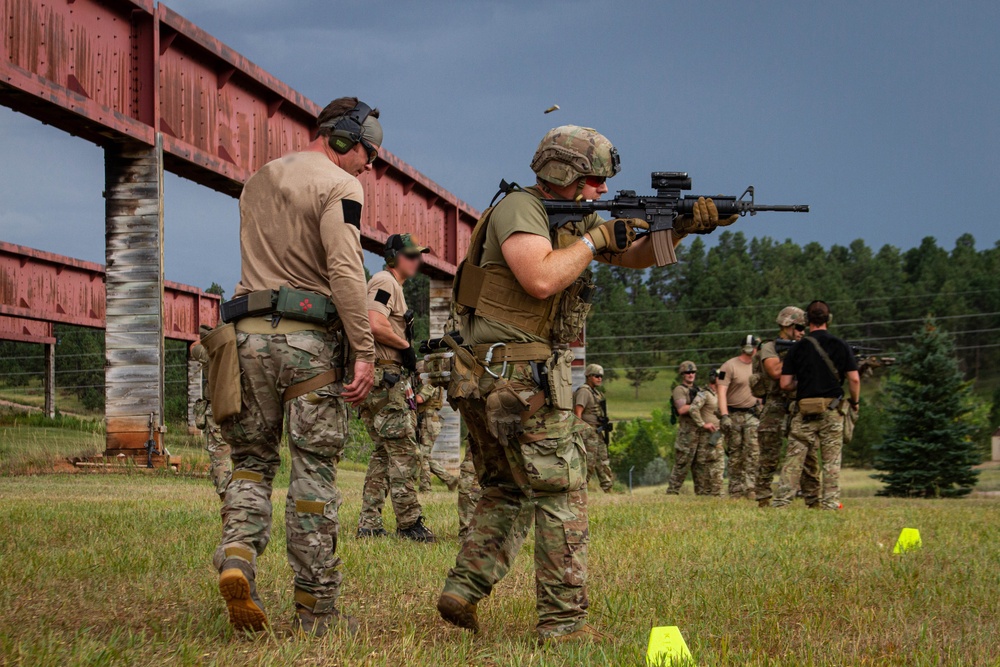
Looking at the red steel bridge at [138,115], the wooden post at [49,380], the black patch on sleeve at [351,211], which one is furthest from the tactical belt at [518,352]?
the wooden post at [49,380]

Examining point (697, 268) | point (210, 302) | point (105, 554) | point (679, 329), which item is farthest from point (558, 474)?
point (697, 268)

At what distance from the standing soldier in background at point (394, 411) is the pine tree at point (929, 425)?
81.2 feet

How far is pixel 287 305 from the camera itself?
14.7 ft

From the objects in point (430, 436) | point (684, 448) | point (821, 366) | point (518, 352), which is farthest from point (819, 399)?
point (518, 352)

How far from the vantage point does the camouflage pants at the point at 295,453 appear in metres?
4.39

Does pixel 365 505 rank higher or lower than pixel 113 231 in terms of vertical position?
lower

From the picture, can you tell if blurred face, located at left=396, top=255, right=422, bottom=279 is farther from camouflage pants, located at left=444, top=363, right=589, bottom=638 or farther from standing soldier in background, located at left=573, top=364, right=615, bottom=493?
standing soldier in background, located at left=573, top=364, right=615, bottom=493

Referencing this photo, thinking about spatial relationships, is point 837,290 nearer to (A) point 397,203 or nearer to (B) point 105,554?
(A) point 397,203

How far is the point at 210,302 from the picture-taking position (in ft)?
117

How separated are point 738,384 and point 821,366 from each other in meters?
4.92

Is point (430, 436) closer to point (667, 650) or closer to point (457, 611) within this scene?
point (457, 611)

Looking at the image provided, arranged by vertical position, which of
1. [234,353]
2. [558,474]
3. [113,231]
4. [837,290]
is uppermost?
[837,290]

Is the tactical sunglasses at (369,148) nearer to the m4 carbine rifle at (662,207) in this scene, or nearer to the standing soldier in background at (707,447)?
the m4 carbine rifle at (662,207)

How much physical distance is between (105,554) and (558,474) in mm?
3518
